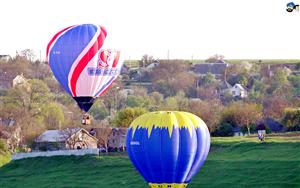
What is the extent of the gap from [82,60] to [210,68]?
288ft

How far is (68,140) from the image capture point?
79.8 m

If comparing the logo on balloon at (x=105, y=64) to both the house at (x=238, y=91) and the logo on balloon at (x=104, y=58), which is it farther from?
the house at (x=238, y=91)

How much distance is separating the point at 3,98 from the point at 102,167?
162ft

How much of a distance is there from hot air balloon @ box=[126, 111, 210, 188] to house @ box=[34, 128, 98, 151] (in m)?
29.4

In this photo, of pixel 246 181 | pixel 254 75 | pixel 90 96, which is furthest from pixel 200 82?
pixel 246 181

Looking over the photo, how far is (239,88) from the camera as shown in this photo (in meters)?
132

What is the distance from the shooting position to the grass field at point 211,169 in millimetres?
57719

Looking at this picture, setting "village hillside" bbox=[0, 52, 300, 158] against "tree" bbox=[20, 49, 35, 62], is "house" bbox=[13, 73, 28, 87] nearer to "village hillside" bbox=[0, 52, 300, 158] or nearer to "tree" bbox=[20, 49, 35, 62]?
"village hillside" bbox=[0, 52, 300, 158]

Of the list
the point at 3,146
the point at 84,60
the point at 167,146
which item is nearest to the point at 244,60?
the point at 3,146

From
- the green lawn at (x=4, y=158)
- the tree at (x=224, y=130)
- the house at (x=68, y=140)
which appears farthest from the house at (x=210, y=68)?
the green lawn at (x=4, y=158)

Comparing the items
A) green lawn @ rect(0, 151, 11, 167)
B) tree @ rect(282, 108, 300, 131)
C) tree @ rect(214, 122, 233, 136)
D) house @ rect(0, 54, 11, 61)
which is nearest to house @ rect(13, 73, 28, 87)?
house @ rect(0, 54, 11, 61)

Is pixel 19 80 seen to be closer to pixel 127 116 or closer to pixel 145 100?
pixel 145 100

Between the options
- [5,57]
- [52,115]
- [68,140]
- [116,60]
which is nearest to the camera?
[116,60]

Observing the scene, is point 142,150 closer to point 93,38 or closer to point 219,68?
point 93,38
